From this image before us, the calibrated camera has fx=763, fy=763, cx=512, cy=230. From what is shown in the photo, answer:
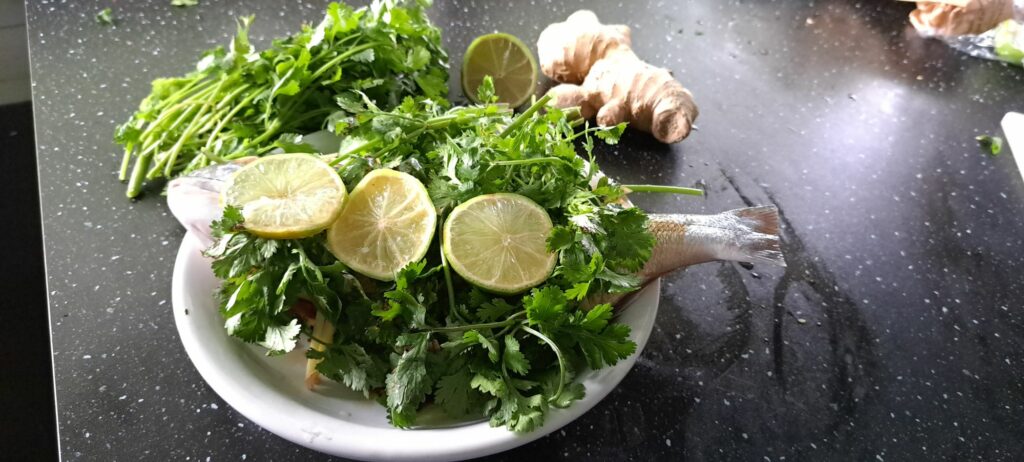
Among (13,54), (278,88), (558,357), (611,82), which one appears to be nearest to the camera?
(558,357)

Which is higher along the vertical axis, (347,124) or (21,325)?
(347,124)

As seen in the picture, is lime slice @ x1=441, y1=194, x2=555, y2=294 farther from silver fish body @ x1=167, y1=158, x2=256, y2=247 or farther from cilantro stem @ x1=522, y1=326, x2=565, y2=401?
silver fish body @ x1=167, y1=158, x2=256, y2=247

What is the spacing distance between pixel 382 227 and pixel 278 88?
378mm

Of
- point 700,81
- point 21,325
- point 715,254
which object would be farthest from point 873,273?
point 21,325

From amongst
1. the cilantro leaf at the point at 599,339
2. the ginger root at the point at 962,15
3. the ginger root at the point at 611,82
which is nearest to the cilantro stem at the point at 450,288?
the cilantro leaf at the point at 599,339

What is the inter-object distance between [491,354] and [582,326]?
0.09m

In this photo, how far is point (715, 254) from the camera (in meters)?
0.85

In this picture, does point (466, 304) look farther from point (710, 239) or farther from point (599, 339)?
point (710, 239)

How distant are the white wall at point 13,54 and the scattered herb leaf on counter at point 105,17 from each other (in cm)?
26

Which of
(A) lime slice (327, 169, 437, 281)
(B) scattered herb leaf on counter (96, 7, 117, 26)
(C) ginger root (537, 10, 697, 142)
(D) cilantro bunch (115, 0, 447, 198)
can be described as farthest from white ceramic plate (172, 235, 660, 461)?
(B) scattered herb leaf on counter (96, 7, 117, 26)

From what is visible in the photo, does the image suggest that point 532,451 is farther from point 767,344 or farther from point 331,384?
point 767,344

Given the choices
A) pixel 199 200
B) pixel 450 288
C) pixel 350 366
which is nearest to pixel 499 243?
pixel 450 288

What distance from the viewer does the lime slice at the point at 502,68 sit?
1170 mm

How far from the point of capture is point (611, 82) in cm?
117
